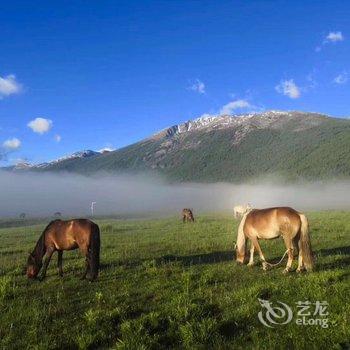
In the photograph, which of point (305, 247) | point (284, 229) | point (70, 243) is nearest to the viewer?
point (305, 247)

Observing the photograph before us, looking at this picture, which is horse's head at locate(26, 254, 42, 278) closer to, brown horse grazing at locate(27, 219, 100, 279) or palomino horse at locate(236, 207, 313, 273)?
brown horse grazing at locate(27, 219, 100, 279)

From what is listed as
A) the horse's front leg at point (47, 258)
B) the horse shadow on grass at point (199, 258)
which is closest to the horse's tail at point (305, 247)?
the horse shadow on grass at point (199, 258)

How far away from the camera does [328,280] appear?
527 inches

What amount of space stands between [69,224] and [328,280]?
911cm

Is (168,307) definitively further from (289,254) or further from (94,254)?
(289,254)

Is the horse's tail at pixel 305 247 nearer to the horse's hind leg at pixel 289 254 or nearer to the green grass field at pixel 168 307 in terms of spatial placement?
the horse's hind leg at pixel 289 254

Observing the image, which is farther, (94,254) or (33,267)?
(33,267)

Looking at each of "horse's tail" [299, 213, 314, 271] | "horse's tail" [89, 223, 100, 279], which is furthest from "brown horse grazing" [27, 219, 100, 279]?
"horse's tail" [299, 213, 314, 271]

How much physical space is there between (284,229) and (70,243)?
306 inches

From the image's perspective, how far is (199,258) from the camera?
65.9 feet

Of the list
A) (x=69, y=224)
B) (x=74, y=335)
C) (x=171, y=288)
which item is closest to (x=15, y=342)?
(x=74, y=335)

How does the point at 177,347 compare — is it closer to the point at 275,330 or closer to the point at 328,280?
the point at 275,330

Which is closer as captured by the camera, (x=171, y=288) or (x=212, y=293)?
(x=212, y=293)

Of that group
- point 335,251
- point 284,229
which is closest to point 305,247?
point 284,229
